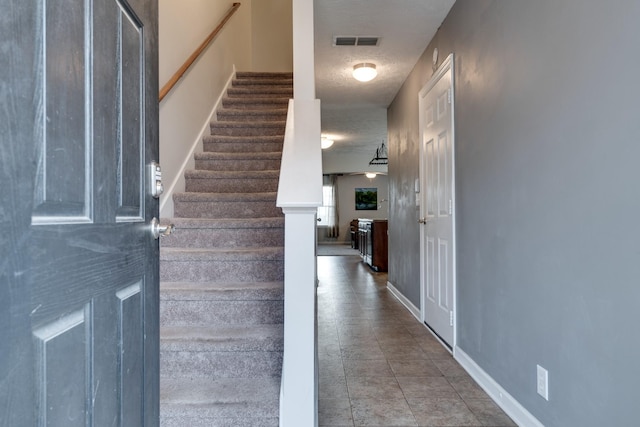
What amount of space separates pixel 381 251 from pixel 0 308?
6.57 metres

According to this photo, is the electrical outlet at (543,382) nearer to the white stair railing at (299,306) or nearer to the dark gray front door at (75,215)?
the white stair railing at (299,306)

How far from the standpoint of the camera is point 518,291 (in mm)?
1847

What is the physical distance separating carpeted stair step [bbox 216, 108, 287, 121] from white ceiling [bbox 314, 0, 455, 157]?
0.61 metres

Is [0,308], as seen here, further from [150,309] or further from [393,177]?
[393,177]

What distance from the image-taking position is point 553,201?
156 centimetres

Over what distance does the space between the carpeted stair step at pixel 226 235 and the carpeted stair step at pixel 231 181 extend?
0.59 m

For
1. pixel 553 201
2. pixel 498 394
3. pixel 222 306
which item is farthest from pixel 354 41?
pixel 498 394

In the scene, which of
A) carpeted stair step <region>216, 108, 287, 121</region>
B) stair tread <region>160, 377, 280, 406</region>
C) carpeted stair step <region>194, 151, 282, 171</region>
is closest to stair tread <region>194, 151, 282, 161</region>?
carpeted stair step <region>194, 151, 282, 171</region>

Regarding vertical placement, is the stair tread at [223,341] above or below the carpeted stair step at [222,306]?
below

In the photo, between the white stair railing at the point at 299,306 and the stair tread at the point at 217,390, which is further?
the stair tread at the point at 217,390

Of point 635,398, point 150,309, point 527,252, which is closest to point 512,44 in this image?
point 527,252

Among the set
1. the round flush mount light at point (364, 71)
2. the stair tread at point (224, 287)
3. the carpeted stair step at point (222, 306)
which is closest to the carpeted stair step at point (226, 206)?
the stair tread at point (224, 287)

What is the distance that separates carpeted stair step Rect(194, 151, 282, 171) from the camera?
10.7 ft

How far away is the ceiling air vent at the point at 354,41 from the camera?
3250mm
